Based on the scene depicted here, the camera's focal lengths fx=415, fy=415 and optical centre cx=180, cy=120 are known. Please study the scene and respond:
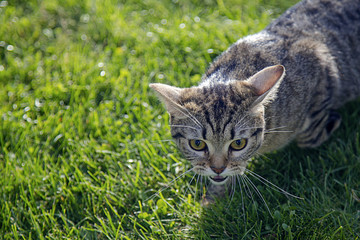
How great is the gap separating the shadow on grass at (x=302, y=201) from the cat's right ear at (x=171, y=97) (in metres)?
0.88

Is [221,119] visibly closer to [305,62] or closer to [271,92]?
[271,92]

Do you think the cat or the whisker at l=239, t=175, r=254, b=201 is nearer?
the cat

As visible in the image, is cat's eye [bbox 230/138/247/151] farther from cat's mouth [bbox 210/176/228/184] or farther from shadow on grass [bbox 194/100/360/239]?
shadow on grass [bbox 194/100/360/239]

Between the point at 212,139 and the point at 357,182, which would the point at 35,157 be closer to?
the point at 212,139

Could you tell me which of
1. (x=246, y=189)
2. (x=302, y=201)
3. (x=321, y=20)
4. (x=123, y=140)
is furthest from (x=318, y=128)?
(x=123, y=140)

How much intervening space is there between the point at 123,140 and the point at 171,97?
3.84 feet

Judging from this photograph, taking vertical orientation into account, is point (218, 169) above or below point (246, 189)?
above

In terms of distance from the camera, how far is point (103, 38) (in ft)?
16.8

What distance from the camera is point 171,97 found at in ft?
9.76

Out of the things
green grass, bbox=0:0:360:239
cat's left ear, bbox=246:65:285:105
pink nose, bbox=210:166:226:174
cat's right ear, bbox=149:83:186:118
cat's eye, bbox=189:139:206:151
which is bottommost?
green grass, bbox=0:0:360:239

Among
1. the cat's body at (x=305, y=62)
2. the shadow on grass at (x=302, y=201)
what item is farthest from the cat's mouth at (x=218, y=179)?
the cat's body at (x=305, y=62)

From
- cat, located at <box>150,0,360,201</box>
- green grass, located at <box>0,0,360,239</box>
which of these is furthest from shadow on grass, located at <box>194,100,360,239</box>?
cat, located at <box>150,0,360,201</box>

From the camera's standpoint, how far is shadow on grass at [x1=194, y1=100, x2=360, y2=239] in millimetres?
3076

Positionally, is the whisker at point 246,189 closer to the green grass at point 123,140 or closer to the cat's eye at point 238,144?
the green grass at point 123,140
